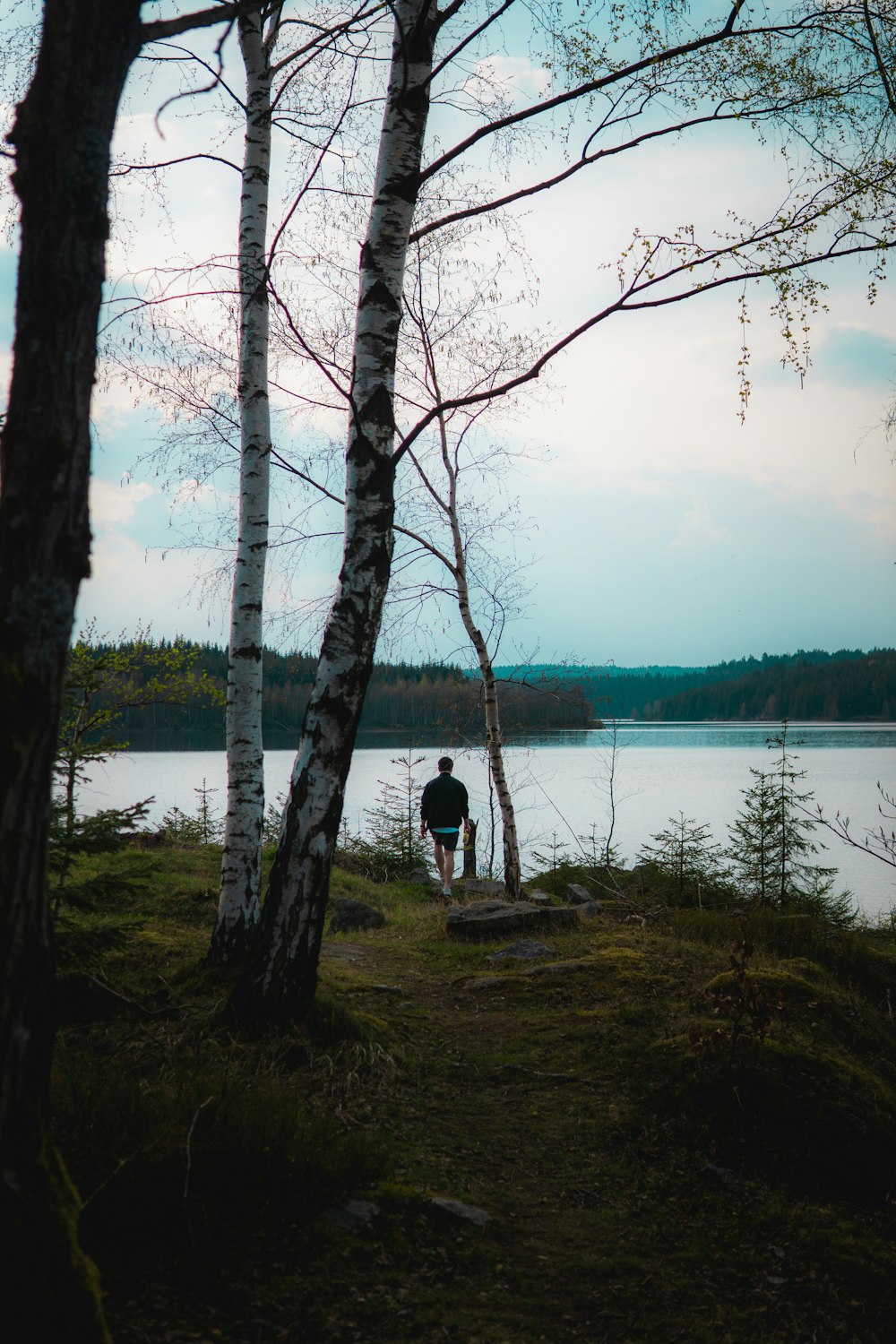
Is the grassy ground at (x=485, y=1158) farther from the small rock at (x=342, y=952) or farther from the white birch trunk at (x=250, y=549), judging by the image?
the small rock at (x=342, y=952)

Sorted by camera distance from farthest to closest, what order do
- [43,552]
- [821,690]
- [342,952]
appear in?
[821,690] → [342,952] → [43,552]

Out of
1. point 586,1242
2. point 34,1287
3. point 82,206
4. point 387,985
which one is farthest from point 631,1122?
point 82,206

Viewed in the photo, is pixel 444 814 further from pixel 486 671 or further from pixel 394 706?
Answer: pixel 394 706

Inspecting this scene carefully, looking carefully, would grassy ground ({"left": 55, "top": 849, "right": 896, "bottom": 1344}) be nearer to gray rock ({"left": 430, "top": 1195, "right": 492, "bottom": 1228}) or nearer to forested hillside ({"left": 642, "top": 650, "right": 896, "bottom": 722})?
gray rock ({"left": 430, "top": 1195, "right": 492, "bottom": 1228})

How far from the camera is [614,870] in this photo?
14562mm

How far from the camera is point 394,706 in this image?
2926 inches

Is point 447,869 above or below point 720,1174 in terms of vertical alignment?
below

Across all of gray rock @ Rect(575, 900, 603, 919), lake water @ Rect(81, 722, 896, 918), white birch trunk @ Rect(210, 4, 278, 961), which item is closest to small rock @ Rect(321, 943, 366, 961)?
white birch trunk @ Rect(210, 4, 278, 961)

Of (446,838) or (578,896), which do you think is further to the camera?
(446,838)

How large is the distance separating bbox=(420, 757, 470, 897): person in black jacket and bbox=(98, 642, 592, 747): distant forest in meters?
1.89

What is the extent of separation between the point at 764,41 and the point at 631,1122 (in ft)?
22.9

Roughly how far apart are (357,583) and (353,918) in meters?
6.58

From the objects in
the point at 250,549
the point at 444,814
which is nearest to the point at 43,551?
the point at 250,549

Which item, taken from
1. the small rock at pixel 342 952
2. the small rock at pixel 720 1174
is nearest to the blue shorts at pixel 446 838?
the small rock at pixel 342 952
